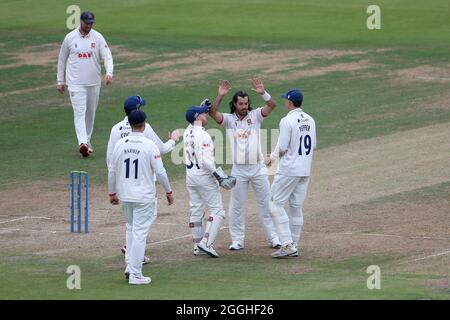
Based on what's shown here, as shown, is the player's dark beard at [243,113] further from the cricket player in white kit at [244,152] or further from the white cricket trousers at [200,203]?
the white cricket trousers at [200,203]

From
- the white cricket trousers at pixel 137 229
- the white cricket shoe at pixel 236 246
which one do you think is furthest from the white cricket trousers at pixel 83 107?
the white cricket trousers at pixel 137 229

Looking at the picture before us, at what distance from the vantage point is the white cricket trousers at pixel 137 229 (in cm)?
1542

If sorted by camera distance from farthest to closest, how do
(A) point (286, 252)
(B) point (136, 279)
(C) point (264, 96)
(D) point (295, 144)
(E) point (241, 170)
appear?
1. (E) point (241, 170)
2. (C) point (264, 96)
3. (D) point (295, 144)
4. (A) point (286, 252)
5. (B) point (136, 279)

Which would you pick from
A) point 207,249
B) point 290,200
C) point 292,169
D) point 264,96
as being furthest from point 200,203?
point 264,96

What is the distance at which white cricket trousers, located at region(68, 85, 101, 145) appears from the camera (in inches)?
941

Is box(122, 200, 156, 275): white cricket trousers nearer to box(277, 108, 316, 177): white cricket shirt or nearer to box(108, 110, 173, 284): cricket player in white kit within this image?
box(108, 110, 173, 284): cricket player in white kit

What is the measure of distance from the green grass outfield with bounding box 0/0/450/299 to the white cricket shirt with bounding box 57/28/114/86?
1594 millimetres

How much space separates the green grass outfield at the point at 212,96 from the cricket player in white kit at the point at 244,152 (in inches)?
34.3

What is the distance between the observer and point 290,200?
17.3 metres

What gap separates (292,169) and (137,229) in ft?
8.75

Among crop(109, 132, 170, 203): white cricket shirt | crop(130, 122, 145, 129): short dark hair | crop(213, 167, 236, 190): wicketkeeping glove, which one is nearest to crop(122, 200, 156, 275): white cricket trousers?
crop(109, 132, 170, 203): white cricket shirt

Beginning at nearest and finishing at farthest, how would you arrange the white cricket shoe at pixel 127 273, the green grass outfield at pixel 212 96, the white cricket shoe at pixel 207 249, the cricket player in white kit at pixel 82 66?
the green grass outfield at pixel 212 96 → the white cricket shoe at pixel 127 273 → the white cricket shoe at pixel 207 249 → the cricket player in white kit at pixel 82 66

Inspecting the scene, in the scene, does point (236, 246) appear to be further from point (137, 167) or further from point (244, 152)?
point (137, 167)

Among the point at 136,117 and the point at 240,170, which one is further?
the point at 240,170
